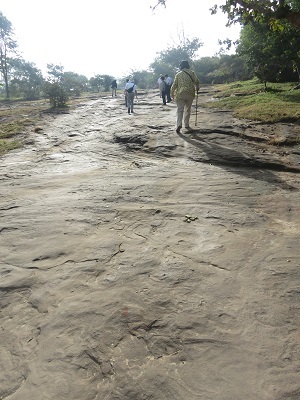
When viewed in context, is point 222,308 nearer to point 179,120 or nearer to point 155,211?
point 155,211

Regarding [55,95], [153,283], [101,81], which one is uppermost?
[101,81]

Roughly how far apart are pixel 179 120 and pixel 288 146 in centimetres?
289

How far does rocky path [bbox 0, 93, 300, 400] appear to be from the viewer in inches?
75.0

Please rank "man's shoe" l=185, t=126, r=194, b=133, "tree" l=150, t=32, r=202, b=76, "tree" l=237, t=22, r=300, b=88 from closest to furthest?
"man's shoe" l=185, t=126, r=194, b=133 < "tree" l=237, t=22, r=300, b=88 < "tree" l=150, t=32, r=202, b=76

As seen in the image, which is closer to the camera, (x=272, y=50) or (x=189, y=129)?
(x=189, y=129)

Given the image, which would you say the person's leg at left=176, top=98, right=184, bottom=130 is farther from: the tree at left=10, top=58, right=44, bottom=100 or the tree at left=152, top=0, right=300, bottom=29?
the tree at left=10, top=58, right=44, bottom=100

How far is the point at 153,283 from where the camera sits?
8.97 feet

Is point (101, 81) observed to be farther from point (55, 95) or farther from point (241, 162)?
point (241, 162)

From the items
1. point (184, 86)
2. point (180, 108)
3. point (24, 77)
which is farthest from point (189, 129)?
point (24, 77)

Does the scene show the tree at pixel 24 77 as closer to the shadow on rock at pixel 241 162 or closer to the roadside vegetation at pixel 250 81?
the roadside vegetation at pixel 250 81

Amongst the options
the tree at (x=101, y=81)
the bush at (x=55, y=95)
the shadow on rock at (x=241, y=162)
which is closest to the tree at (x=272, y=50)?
the shadow on rock at (x=241, y=162)

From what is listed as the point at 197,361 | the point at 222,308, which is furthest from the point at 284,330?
the point at 197,361

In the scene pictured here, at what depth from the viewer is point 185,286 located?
8.75 ft

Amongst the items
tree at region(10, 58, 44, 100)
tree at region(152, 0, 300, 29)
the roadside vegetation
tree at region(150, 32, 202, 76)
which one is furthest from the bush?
tree at region(150, 32, 202, 76)
